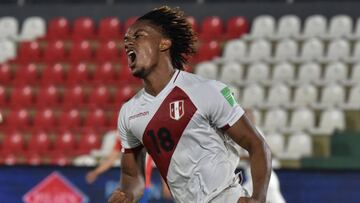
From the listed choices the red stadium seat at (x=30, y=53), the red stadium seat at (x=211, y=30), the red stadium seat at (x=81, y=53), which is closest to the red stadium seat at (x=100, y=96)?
the red stadium seat at (x=81, y=53)

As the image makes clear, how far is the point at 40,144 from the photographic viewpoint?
1333 cm

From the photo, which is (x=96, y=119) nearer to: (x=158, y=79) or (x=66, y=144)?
(x=66, y=144)

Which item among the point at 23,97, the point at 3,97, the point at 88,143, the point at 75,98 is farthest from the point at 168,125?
the point at 3,97

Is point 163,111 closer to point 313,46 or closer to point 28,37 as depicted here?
point 313,46

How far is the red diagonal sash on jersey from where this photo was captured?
3818 millimetres

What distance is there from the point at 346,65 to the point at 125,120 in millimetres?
9278

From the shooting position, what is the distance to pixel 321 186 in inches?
333

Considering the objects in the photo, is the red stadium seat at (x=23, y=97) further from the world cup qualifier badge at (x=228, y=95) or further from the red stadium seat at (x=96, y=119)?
the world cup qualifier badge at (x=228, y=95)

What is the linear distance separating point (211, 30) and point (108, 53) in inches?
67.7

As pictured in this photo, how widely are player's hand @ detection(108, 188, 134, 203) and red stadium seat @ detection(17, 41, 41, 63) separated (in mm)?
11524

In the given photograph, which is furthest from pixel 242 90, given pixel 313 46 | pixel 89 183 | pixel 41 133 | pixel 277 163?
pixel 89 183

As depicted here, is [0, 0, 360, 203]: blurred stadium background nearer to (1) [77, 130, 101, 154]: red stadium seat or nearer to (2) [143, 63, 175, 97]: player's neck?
(1) [77, 130, 101, 154]: red stadium seat

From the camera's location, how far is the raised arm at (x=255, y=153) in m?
3.65

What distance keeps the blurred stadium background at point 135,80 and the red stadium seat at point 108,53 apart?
23 mm
